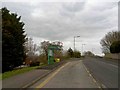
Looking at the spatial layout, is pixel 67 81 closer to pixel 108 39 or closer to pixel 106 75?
pixel 106 75

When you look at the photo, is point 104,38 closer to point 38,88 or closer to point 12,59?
point 12,59

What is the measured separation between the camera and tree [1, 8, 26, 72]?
38750 mm

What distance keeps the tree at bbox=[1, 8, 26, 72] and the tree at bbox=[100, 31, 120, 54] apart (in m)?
98.2

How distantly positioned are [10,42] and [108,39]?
111 m

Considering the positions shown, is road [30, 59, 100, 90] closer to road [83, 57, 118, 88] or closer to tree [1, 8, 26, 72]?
road [83, 57, 118, 88]

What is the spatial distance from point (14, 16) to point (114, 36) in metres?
100

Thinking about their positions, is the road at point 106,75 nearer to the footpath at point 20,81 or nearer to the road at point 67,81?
the road at point 67,81

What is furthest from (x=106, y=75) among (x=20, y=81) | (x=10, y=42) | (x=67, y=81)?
(x=10, y=42)

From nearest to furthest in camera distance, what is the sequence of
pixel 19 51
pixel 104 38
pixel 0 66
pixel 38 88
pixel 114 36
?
pixel 38 88, pixel 0 66, pixel 19 51, pixel 114 36, pixel 104 38

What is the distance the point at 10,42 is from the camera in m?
39.4

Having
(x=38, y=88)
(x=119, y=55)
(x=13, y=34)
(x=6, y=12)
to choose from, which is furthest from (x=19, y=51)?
(x=119, y=55)

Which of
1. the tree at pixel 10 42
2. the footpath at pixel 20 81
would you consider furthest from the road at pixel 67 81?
the tree at pixel 10 42

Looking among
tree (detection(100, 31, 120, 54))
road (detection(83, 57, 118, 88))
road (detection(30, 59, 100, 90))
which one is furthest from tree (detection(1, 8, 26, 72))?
tree (detection(100, 31, 120, 54))

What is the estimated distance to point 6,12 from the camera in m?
43.8
